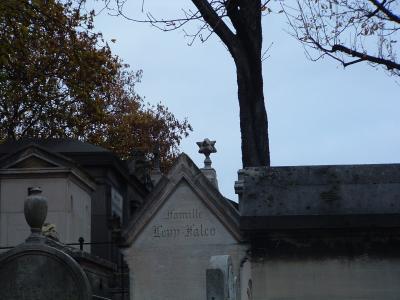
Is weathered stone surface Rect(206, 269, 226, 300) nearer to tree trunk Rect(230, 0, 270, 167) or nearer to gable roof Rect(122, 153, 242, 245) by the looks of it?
gable roof Rect(122, 153, 242, 245)

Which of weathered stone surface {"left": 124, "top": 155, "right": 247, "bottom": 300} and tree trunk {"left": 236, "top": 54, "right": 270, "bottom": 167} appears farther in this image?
tree trunk {"left": 236, "top": 54, "right": 270, "bottom": 167}

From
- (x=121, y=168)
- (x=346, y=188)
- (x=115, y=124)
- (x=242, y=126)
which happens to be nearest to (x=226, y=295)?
(x=346, y=188)

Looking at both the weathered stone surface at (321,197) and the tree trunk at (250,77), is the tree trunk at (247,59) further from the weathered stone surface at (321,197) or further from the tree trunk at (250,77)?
the weathered stone surface at (321,197)

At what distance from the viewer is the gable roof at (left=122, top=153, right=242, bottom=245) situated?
998 cm

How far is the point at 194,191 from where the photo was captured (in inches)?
397

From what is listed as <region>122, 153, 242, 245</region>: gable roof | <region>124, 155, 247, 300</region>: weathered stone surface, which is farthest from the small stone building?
<region>124, 155, 247, 300</region>: weathered stone surface

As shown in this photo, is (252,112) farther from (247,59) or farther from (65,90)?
(65,90)

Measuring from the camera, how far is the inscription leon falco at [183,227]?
10016mm

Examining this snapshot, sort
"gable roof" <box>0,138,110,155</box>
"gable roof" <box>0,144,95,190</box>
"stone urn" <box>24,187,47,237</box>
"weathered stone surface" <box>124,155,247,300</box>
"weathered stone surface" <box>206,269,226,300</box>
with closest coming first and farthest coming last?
"weathered stone surface" <box>206,269,226,300</box> → "stone urn" <box>24,187,47,237</box> → "weathered stone surface" <box>124,155,247,300</box> → "gable roof" <box>0,144,95,190</box> → "gable roof" <box>0,138,110,155</box>

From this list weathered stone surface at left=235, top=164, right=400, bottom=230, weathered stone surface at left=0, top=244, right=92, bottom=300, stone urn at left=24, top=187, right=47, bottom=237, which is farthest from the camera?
weathered stone surface at left=235, top=164, right=400, bottom=230

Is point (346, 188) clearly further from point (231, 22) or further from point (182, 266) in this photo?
point (231, 22)

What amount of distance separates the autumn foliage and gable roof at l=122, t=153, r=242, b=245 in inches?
251

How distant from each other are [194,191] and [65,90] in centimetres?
1573

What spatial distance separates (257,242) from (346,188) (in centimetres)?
114
